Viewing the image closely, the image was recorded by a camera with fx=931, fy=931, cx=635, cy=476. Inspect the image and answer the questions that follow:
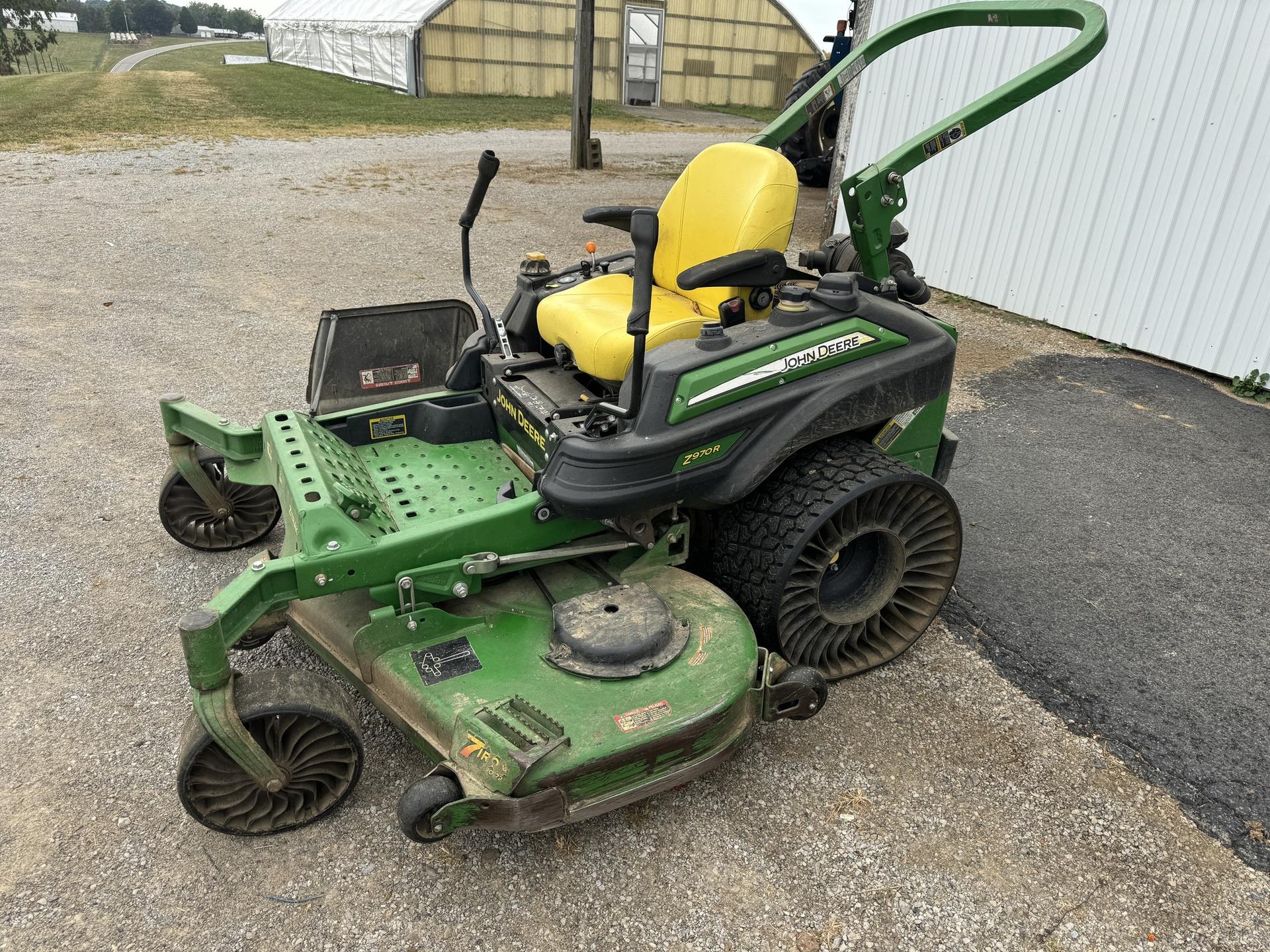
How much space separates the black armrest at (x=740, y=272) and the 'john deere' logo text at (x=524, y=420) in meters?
0.70

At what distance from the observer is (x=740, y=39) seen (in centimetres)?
2727

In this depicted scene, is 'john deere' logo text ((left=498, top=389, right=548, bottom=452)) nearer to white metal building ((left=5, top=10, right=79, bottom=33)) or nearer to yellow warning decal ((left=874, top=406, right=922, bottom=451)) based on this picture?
yellow warning decal ((left=874, top=406, right=922, bottom=451))

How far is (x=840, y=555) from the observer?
3.28 metres

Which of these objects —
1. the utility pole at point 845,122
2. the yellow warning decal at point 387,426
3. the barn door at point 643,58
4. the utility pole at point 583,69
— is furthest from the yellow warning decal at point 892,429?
the barn door at point 643,58

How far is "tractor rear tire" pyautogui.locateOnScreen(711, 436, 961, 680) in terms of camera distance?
2.92 m

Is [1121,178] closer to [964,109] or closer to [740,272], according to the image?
[964,109]

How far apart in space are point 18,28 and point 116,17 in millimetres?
69632

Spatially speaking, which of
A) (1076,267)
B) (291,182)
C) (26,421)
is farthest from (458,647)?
(291,182)

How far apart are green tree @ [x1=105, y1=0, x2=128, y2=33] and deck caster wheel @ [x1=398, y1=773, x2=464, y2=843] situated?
11050cm

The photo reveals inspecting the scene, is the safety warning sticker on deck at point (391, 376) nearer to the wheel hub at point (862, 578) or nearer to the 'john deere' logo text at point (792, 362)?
the 'john deere' logo text at point (792, 362)

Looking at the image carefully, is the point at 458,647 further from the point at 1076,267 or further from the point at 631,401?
the point at 1076,267

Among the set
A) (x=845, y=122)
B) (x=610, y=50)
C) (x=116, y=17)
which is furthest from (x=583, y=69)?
(x=116, y=17)

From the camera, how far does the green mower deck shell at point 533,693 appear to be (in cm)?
230

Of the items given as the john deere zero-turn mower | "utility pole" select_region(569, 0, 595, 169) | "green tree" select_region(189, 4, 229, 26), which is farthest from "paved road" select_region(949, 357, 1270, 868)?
"green tree" select_region(189, 4, 229, 26)
